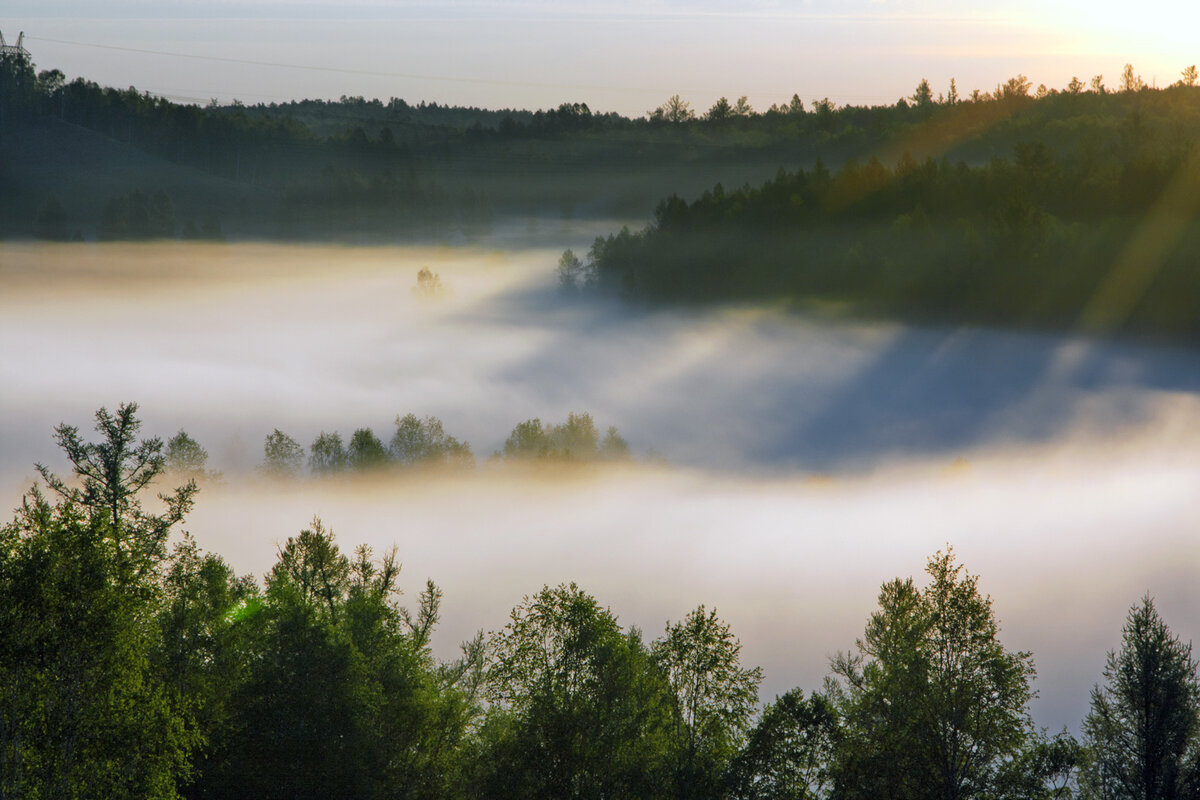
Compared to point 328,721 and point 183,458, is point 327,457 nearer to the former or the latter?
point 183,458

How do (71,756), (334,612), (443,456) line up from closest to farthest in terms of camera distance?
(71,756)
(334,612)
(443,456)

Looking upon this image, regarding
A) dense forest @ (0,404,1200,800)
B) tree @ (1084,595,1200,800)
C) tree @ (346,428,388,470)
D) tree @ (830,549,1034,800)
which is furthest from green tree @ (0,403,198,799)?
tree @ (346,428,388,470)

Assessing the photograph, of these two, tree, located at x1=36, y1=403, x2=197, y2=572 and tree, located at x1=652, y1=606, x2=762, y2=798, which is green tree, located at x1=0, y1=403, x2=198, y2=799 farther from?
tree, located at x1=652, y1=606, x2=762, y2=798

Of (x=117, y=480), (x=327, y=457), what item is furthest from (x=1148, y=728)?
(x=327, y=457)

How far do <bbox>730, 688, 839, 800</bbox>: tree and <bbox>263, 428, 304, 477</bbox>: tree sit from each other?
151 m

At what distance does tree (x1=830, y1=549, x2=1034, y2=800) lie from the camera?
23016 mm

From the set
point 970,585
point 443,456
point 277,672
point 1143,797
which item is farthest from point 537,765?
point 443,456

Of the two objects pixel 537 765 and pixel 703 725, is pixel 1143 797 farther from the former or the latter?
pixel 537 765

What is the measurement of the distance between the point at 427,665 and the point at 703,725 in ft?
29.9

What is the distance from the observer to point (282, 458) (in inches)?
6590

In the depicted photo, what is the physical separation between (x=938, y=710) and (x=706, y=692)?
5.33 meters

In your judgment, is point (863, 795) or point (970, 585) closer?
point (863, 795)

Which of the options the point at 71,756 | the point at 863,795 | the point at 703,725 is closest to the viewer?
the point at 71,756

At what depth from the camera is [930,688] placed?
2373 centimetres
